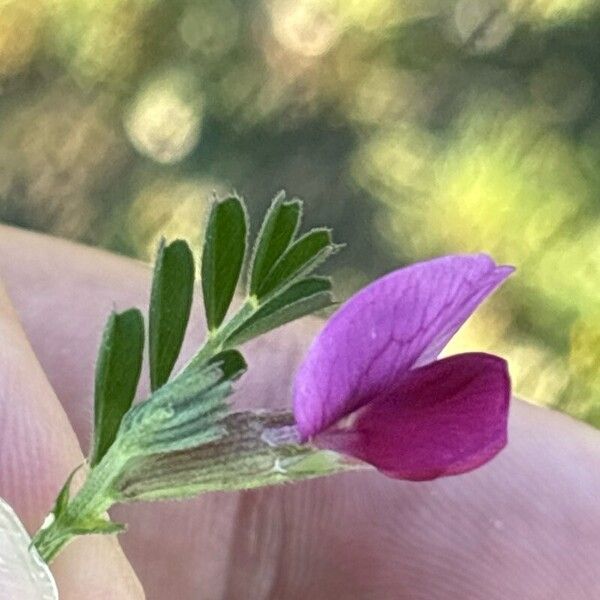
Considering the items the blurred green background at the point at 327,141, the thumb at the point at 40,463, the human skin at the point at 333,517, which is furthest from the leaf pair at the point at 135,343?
the blurred green background at the point at 327,141

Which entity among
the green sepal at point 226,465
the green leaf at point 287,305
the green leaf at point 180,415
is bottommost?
the green sepal at point 226,465

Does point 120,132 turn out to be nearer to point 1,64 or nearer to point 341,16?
point 1,64

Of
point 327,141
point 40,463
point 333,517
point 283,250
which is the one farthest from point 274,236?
point 327,141

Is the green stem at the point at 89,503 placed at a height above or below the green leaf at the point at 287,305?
below

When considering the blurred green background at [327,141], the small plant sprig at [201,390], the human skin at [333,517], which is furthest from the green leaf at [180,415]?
the blurred green background at [327,141]

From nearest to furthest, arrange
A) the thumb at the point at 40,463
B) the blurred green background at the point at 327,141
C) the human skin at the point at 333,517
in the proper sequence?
the thumb at the point at 40,463
the human skin at the point at 333,517
the blurred green background at the point at 327,141

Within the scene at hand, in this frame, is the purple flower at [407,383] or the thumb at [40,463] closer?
the purple flower at [407,383]

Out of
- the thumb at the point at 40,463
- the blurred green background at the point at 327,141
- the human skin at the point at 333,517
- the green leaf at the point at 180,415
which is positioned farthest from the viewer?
the blurred green background at the point at 327,141

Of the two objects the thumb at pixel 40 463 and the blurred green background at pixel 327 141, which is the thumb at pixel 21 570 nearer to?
the thumb at pixel 40 463
